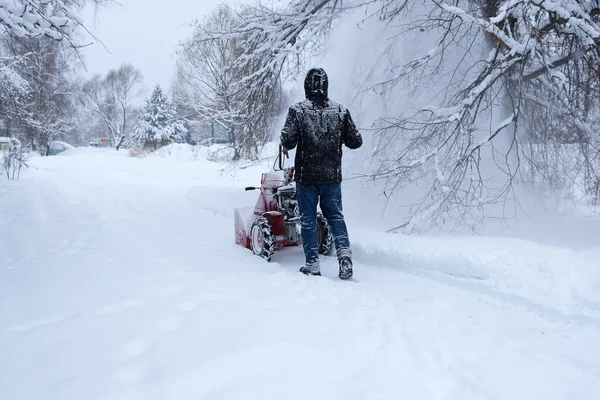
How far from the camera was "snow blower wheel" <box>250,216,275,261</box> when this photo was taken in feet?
13.0

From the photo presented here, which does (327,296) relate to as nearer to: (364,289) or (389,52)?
(364,289)

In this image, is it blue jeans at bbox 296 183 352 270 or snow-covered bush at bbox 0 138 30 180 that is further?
snow-covered bush at bbox 0 138 30 180

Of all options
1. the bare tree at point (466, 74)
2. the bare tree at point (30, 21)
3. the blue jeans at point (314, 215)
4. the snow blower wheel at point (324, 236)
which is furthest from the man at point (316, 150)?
the bare tree at point (30, 21)

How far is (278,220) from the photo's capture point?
4234 millimetres

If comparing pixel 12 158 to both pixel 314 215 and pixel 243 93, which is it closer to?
pixel 243 93

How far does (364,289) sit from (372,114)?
4601 mm

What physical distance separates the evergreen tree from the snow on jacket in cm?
3577

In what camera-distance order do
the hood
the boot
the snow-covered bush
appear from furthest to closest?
the snow-covered bush < the hood < the boot

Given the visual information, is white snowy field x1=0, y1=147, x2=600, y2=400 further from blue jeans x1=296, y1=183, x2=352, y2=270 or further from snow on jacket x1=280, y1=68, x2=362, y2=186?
snow on jacket x1=280, y1=68, x2=362, y2=186

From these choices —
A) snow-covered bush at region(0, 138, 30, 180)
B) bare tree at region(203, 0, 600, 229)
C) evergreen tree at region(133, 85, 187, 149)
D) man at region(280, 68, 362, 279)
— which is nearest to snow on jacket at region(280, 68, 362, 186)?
man at region(280, 68, 362, 279)

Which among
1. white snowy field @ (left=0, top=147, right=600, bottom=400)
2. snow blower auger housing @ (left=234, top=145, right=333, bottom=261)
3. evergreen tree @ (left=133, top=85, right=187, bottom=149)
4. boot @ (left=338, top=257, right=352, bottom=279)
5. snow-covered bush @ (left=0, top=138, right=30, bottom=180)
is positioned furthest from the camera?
evergreen tree @ (left=133, top=85, right=187, bottom=149)

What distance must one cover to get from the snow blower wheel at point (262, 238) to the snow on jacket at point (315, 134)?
709 millimetres

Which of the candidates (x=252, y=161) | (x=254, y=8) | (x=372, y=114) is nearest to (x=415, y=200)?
(x=372, y=114)

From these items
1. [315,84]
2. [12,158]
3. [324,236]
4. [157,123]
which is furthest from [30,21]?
[157,123]
